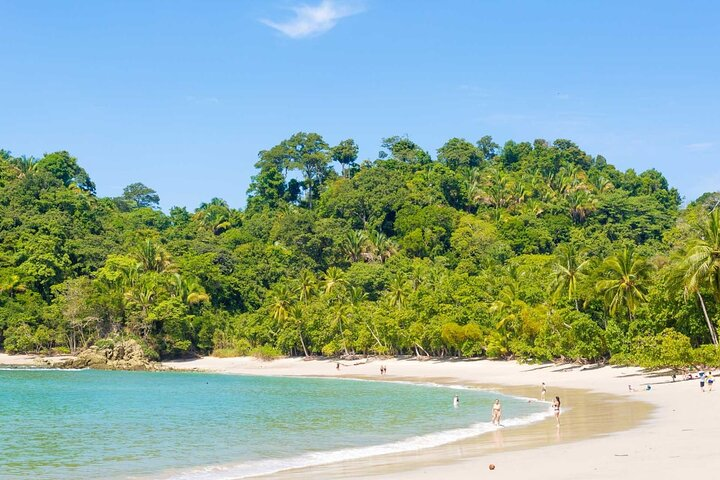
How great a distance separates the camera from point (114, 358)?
78.3 meters

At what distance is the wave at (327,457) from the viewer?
20.5m

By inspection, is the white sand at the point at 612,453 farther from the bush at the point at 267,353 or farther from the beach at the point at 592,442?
the bush at the point at 267,353

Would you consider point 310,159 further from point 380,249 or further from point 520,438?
point 520,438

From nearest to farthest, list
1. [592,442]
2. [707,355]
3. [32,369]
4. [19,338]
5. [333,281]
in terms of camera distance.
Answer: [592,442], [707,355], [32,369], [19,338], [333,281]

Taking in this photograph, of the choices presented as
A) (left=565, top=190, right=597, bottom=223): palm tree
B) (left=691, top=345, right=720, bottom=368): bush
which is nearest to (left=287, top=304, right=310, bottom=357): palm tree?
(left=691, top=345, right=720, bottom=368): bush

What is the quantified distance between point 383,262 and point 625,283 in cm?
5220

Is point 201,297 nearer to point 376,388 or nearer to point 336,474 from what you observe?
point 376,388

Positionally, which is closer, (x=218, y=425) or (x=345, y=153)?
(x=218, y=425)

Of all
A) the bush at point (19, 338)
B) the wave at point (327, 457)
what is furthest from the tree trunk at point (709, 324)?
the bush at point (19, 338)

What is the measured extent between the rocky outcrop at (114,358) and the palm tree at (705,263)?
2172 inches

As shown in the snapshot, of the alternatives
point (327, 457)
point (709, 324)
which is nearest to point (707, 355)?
point (709, 324)

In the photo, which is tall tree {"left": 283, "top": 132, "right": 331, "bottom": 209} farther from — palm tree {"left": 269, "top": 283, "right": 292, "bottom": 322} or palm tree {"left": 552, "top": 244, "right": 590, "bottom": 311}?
palm tree {"left": 552, "top": 244, "right": 590, "bottom": 311}

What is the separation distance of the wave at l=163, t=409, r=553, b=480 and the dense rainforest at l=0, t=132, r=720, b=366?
707 inches

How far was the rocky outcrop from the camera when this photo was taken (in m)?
76.9
